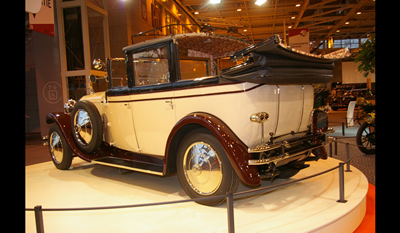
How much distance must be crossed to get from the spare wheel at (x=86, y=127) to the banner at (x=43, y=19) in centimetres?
249

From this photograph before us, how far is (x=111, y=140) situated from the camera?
15.0 ft

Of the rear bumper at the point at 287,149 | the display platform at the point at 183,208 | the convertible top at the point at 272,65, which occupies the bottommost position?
the display platform at the point at 183,208

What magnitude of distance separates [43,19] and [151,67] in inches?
142

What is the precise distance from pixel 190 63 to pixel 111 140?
5.79 ft

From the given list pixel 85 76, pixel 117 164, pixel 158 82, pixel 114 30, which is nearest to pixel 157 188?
pixel 117 164

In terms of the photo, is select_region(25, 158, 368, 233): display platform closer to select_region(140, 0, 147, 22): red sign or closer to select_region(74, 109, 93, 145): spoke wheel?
select_region(74, 109, 93, 145): spoke wheel

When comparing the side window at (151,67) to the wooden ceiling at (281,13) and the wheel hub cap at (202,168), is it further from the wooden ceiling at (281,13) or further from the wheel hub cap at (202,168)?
the wooden ceiling at (281,13)

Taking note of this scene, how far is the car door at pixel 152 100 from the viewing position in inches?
140

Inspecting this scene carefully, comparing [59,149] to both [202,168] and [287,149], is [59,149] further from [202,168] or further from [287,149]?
[287,149]

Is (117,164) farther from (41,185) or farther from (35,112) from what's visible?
(35,112)

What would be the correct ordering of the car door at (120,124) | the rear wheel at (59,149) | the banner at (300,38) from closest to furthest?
1. the car door at (120,124)
2. the rear wheel at (59,149)
3. the banner at (300,38)

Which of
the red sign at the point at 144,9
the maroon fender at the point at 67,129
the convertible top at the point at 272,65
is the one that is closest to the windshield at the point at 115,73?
the maroon fender at the point at 67,129

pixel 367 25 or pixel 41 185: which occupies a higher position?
pixel 367 25

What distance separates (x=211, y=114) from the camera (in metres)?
3.14
